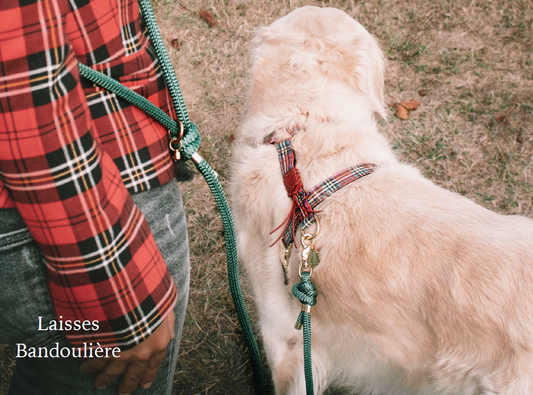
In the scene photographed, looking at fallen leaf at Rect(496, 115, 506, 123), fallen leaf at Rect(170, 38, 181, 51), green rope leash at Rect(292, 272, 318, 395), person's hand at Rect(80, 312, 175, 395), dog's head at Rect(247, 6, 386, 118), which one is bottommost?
fallen leaf at Rect(496, 115, 506, 123)

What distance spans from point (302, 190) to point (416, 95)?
2109 mm

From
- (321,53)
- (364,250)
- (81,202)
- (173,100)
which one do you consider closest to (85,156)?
(81,202)

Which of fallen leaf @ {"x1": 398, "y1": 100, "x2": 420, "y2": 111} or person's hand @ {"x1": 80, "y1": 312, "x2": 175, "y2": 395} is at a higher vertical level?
person's hand @ {"x1": 80, "y1": 312, "x2": 175, "y2": 395}

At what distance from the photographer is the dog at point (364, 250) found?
1.16 metres

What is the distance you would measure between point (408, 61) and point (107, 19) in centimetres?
284

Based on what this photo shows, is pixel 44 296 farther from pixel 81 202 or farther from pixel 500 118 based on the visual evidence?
pixel 500 118

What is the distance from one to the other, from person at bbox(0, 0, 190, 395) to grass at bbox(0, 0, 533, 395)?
4.40 feet

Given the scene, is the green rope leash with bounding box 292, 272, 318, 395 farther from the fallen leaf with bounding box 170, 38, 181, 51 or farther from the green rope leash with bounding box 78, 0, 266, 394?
the fallen leaf with bounding box 170, 38, 181, 51

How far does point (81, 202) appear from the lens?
74cm

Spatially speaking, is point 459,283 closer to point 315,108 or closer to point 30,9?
point 315,108

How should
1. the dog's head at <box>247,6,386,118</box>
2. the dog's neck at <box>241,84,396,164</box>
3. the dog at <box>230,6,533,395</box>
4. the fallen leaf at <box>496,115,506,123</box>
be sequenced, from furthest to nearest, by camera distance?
the fallen leaf at <box>496,115,506,123</box>
the dog's head at <box>247,6,386,118</box>
the dog's neck at <box>241,84,396,164</box>
the dog at <box>230,6,533,395</box>

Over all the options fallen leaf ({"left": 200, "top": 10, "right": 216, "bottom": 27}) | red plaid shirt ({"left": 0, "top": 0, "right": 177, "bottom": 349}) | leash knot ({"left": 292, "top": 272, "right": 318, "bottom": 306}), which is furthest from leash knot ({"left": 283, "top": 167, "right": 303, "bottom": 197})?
fallen leaf ({"left": 200, "top": 10, "right": 216, "bottom": 27})

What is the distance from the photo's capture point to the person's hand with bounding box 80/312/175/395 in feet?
2.86

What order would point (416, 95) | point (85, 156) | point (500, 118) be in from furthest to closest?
point (416, 95)
point (500, 118)
point (85, 156)
